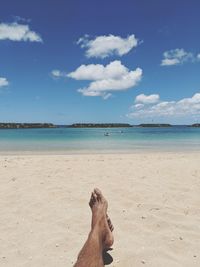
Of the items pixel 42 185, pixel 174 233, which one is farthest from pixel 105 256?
pixel 42 185

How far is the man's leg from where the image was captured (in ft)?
7.59

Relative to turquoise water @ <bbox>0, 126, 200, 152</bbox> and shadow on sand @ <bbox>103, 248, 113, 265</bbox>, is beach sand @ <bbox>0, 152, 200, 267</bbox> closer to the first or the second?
shadow on sand @ <bbox>103, 248, 113, 265</bbox>

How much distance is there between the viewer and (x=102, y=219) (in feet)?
9.78

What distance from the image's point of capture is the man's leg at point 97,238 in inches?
91.1

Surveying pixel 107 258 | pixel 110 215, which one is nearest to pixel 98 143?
pixel 110 215

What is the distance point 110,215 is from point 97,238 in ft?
5.55

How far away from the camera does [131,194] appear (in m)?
5.19

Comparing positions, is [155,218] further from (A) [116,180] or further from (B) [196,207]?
(A) [116,180]

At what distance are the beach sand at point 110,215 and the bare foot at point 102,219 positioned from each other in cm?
29

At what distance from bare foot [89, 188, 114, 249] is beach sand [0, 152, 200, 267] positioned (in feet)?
0.96

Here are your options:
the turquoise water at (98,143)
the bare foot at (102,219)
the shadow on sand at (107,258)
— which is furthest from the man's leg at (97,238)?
the turquoise water at (98,143)

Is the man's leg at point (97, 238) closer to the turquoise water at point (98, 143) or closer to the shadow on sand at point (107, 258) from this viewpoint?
the shadow on sand at point (107, 258)

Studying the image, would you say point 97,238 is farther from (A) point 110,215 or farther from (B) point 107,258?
(A) point 110,215

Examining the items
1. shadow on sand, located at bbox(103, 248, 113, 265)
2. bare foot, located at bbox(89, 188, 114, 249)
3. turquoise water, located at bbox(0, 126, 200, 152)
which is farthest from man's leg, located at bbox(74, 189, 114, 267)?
turquoise water, located at bbox(0, 126, 200, 152)
